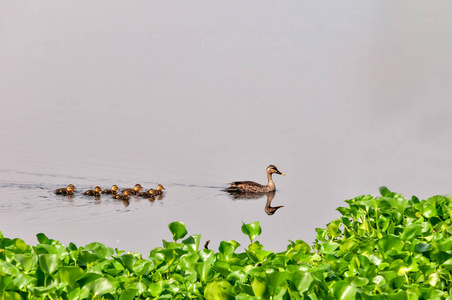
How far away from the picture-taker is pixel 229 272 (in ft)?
8.25

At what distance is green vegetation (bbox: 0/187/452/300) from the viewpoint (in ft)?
7.30

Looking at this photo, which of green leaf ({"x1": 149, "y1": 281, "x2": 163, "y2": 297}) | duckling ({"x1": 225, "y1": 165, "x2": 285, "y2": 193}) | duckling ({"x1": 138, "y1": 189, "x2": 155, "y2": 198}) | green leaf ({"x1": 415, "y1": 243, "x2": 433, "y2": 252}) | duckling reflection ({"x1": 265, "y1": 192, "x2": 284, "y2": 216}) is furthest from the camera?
duckling ({"x1": 225, "y1": 165, "x2": 285, "y2": 193})

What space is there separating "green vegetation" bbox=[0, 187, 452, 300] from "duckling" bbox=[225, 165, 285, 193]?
5758 mm

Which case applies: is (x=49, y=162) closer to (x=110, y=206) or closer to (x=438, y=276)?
(x=110, y=206)

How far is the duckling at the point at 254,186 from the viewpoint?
9094mm

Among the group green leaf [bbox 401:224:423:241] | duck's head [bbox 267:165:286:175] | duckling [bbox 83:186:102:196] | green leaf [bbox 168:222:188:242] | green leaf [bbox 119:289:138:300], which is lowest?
green leaf [bbox 119:289:138:300]

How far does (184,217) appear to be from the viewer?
7.33 metres

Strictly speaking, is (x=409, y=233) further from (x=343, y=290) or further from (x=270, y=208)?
(x=270, y=208)

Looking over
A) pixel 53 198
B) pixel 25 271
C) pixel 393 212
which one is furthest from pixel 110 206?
pixel 25 271

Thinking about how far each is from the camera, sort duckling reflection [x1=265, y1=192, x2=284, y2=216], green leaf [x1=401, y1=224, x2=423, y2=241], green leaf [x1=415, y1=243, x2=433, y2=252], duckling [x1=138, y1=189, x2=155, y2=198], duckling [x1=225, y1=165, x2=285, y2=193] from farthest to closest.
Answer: duckling [x1=225, y1=165, x2=285, y2=193] < duckling [x1=138, y1=189, x2=155, y2=198] < duckling reflection [x1=265, y1=192, x2=284, y2=216] < green leaf [x1=401, y1=224, x2=423, y2=241] < green leaf [x1=415, y1=243, x2=433, y2=252]

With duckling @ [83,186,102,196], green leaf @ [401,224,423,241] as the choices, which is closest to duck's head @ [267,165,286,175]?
duckling @ [83,186,102,196]

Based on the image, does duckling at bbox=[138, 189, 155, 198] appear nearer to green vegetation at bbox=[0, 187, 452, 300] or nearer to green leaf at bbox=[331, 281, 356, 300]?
green vegetation at bbox=[0, 187, 452, 300]

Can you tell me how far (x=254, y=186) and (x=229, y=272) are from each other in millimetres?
7124

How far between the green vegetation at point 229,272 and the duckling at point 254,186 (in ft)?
18.9
